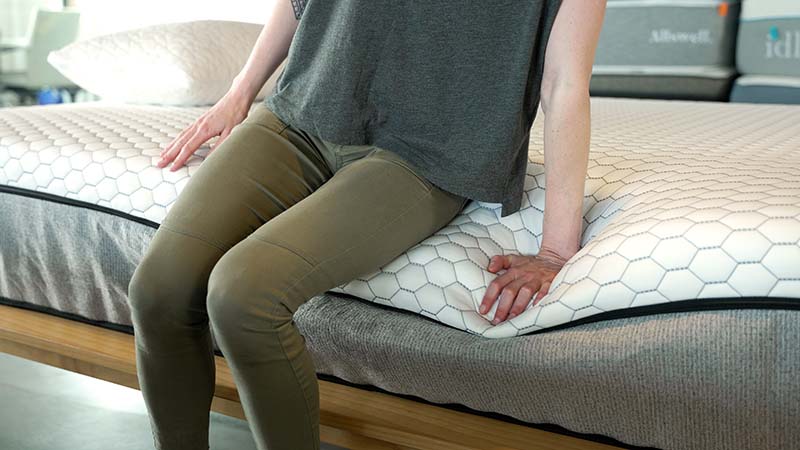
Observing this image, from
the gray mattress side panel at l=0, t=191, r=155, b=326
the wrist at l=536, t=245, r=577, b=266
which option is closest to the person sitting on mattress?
the wrist at l=536, t=245, r=577, b=266

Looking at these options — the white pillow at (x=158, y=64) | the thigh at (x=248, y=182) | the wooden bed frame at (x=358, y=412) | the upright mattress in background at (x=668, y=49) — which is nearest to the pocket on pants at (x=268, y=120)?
the thigh at (x=248, y=182)

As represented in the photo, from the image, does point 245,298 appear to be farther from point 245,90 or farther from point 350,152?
point 245,90

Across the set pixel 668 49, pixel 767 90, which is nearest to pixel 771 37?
pixel 767 90

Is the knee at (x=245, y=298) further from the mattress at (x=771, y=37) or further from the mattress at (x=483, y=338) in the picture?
the mattress at (x=771, y=37)

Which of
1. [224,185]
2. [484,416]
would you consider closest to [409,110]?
[224,185]

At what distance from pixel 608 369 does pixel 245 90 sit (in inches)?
27.9

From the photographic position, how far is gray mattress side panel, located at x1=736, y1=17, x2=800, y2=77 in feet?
8.13

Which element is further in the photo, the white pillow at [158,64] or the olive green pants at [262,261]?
the white pillow at [158,64]

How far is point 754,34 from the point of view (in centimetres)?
254

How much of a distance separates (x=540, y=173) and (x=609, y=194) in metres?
0.11

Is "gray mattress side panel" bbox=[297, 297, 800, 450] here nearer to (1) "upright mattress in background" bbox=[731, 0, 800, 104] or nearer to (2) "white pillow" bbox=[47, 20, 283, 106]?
(2) "white pillow" bbox=[47, 20, 283, 106]

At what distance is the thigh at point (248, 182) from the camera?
3.18ft

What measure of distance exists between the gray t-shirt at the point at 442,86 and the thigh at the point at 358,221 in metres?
0.03

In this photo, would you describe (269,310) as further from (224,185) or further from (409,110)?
(409,110)
